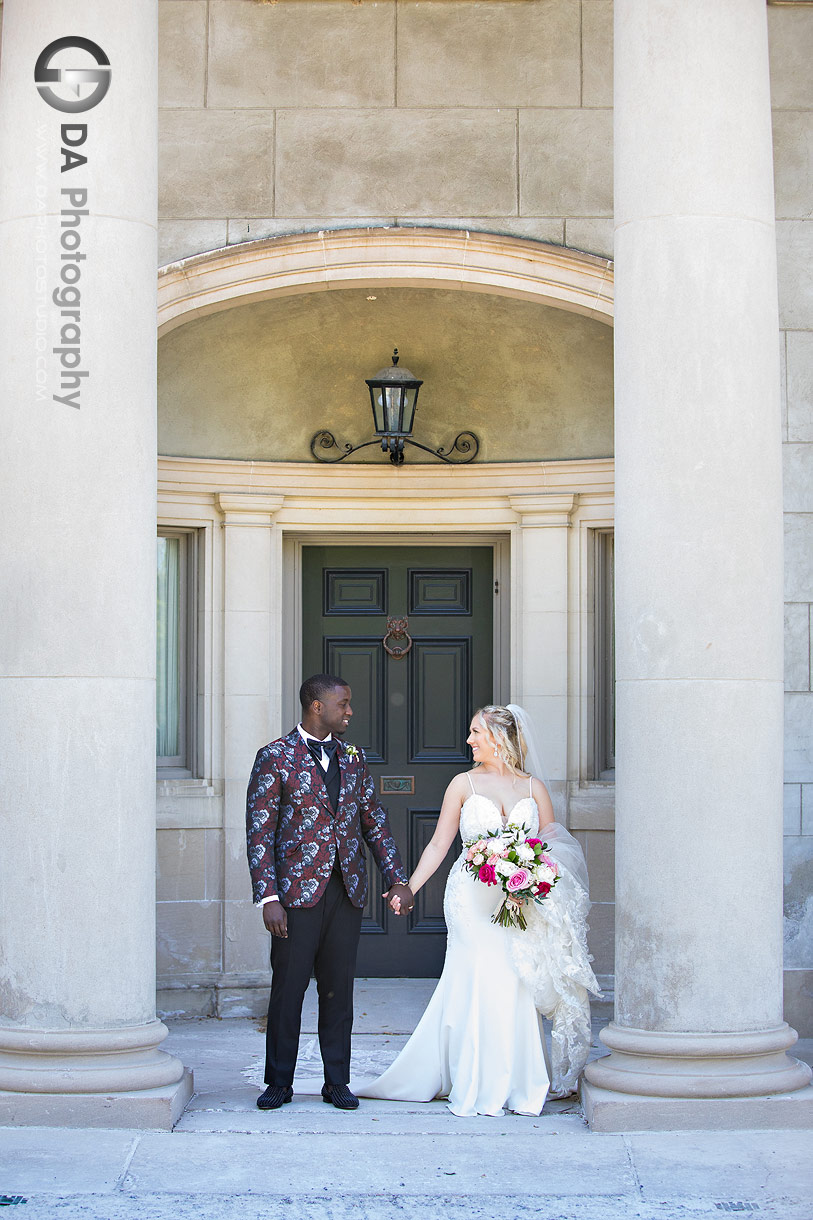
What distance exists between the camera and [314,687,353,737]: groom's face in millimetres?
6203

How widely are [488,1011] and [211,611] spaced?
127 inches

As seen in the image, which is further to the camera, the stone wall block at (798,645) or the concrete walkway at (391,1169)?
the stone wall block at (798,645)

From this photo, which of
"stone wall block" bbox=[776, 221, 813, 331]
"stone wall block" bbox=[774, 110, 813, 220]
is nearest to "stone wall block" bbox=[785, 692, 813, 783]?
"stone wall block" bbox=[776, 221, 813, 331]

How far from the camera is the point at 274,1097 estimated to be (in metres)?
6.07

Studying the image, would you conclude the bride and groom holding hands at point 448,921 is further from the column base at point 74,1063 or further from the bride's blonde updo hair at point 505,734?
the column base at point 74,1063

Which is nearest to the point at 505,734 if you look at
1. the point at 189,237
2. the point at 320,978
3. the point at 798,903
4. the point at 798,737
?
the point at 320,978

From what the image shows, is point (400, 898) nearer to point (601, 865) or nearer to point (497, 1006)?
point (497, 1006)

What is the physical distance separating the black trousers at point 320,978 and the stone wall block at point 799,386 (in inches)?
132

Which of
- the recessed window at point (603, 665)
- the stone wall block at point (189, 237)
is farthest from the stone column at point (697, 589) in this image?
the recessed window at point (603, 665)

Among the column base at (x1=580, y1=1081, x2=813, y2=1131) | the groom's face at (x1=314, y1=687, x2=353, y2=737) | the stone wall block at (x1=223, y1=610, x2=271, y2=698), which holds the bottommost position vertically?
the column base at (x1=580, y1=1081, x2=813, y2=1131)

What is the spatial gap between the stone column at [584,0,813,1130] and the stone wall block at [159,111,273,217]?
2471 millimetres

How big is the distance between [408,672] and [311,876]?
3.09 m

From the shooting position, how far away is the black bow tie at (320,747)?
20.5ft

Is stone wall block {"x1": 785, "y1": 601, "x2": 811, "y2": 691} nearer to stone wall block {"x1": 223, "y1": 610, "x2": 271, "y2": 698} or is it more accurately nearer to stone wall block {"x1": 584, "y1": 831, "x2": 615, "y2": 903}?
stone wall block {"x1": 584, "y1": 831, "x2": 615, "y2": 903}
